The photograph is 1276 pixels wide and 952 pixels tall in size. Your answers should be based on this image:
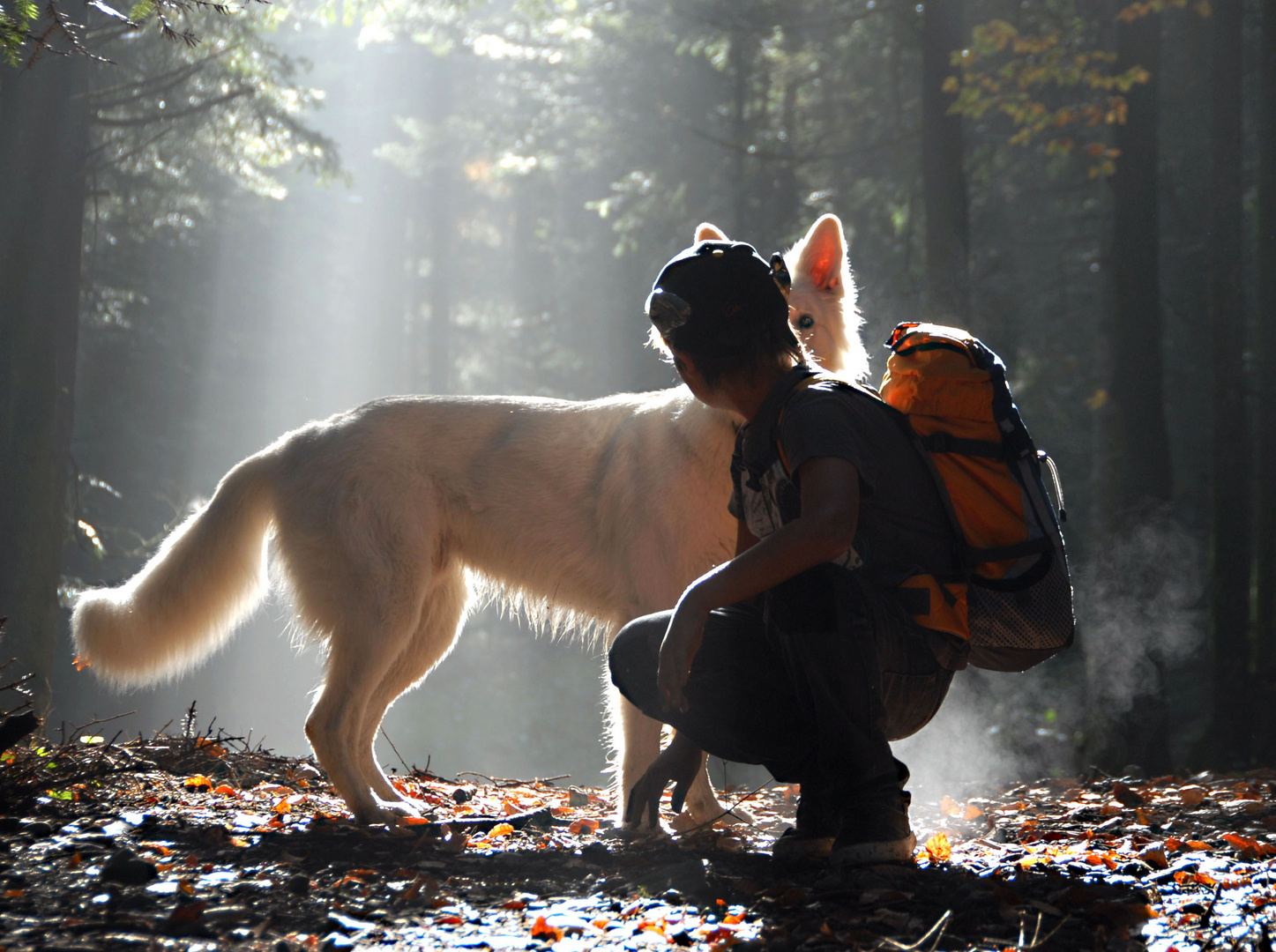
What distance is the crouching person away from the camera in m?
2.32

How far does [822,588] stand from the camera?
2.52m

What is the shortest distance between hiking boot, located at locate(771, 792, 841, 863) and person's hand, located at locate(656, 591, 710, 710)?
2.35 feet

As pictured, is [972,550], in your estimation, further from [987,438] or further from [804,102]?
[804,102]

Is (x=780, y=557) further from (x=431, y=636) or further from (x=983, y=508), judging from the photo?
(x=431, y=636)

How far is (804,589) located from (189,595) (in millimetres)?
3035

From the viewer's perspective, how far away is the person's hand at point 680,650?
2311 mm

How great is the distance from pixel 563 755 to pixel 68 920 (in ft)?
58.7

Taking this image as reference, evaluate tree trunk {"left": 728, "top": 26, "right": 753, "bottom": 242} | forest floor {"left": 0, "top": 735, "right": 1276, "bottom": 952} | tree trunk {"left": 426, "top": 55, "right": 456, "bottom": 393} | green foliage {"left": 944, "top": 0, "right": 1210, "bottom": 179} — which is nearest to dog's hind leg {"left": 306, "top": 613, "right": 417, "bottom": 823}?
forest floor {"left": 0, "top": 735, "right": 1276, "bottom": 952}

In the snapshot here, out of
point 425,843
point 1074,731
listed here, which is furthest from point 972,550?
point 1074,731

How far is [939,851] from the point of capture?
117 inches

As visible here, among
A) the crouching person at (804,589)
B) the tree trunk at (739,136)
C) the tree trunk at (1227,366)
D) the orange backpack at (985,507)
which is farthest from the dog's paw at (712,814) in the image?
the tree trunk at (739,136)

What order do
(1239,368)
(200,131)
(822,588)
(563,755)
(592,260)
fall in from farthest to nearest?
(592,260) < (563,755) < (200,131) < (1239,368) < (822,588)

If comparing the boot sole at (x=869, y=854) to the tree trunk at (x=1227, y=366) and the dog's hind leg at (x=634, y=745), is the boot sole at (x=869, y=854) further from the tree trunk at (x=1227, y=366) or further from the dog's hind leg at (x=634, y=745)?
the tree trunk at (x=1227, y=366)

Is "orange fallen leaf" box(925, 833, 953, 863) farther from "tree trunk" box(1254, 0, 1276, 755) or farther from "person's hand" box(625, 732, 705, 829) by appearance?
"tree trunk" box(1254, 0, 1276, 755)
